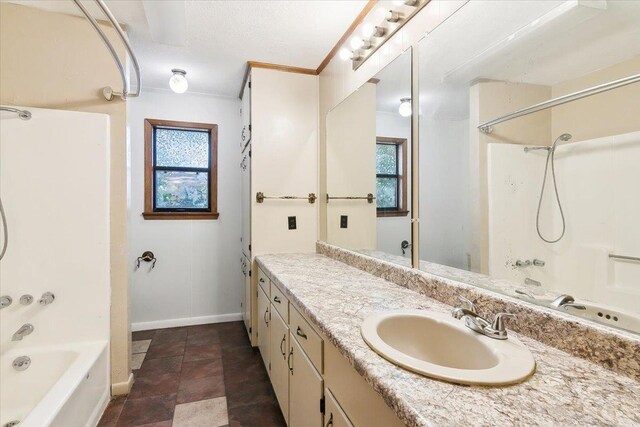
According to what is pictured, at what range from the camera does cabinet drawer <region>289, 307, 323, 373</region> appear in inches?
44.1

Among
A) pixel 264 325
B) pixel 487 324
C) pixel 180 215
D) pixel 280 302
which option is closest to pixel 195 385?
pixel 264 325

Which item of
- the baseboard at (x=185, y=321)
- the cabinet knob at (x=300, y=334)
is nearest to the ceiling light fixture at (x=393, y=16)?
the cabinet knob at (x=300, y=334)

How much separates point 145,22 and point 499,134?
2.20m

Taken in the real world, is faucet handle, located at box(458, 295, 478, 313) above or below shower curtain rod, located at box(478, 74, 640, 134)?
below

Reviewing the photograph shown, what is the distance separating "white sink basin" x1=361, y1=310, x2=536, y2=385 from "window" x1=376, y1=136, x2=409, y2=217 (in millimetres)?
664

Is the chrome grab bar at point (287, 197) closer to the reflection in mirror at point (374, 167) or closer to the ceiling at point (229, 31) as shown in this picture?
the reflection in mirror at point (374, 167)

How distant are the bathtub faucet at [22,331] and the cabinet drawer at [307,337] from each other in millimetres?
1502

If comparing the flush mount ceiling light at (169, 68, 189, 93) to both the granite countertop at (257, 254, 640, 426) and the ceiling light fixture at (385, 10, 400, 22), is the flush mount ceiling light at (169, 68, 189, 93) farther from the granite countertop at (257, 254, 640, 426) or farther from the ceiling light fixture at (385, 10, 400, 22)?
the granite countertop at (257, 254, 640, 426)

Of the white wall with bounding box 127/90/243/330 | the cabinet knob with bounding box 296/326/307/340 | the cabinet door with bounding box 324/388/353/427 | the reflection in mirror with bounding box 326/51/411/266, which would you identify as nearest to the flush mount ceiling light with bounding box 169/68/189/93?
the white wall with bounding box 127/90/243/330

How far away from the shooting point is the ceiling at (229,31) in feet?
5.86

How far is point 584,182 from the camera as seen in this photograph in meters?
0.85

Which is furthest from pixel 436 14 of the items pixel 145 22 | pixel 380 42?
pixel 145 22

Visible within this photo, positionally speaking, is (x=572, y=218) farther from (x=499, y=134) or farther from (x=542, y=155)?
(x=499, y=134)

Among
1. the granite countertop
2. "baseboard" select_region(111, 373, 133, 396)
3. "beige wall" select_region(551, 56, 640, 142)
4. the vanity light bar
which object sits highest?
the vanity light bar
